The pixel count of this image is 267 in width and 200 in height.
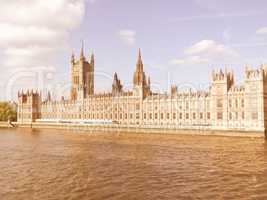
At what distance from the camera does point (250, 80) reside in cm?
7062

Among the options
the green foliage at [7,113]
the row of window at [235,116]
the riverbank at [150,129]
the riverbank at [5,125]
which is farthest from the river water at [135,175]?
the green foliage at [7,113]

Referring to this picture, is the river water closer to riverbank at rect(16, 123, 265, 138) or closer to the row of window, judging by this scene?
riverbank at rect(16, 123, 265, 138)

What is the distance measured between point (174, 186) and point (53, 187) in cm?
909

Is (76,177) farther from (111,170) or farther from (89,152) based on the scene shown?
(89,152)

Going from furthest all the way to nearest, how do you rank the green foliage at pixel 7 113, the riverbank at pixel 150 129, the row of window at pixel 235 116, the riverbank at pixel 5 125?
the green foliage at pixel 7 113, the riverbank at pixel 5 125, the row of window at pixel 235 116, the riverbank at pixel 150 129

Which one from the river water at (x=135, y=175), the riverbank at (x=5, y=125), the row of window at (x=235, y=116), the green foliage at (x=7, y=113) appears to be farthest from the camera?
the green foliage at (x=7, y=113)

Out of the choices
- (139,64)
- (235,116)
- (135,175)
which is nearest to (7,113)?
(139,64)

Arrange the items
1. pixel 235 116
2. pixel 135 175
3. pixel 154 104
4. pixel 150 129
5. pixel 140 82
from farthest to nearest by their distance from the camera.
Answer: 1. pixel 140 82
2. pixel 154 104
3. pixel 150 129
4. pixel 235 116
5. pixel 135 175

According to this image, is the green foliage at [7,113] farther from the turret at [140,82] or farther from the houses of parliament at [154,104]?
the turret at [140,82]

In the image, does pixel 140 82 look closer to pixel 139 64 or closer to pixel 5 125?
pixel 139 64

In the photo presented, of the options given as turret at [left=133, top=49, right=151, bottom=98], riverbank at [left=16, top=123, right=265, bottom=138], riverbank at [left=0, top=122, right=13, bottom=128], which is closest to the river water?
riverbank at [left=16, top=123, right=265, bottom=138]

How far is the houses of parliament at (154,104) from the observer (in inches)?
2776

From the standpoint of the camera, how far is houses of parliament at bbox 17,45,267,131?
70.5m

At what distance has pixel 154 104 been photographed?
95.4m
